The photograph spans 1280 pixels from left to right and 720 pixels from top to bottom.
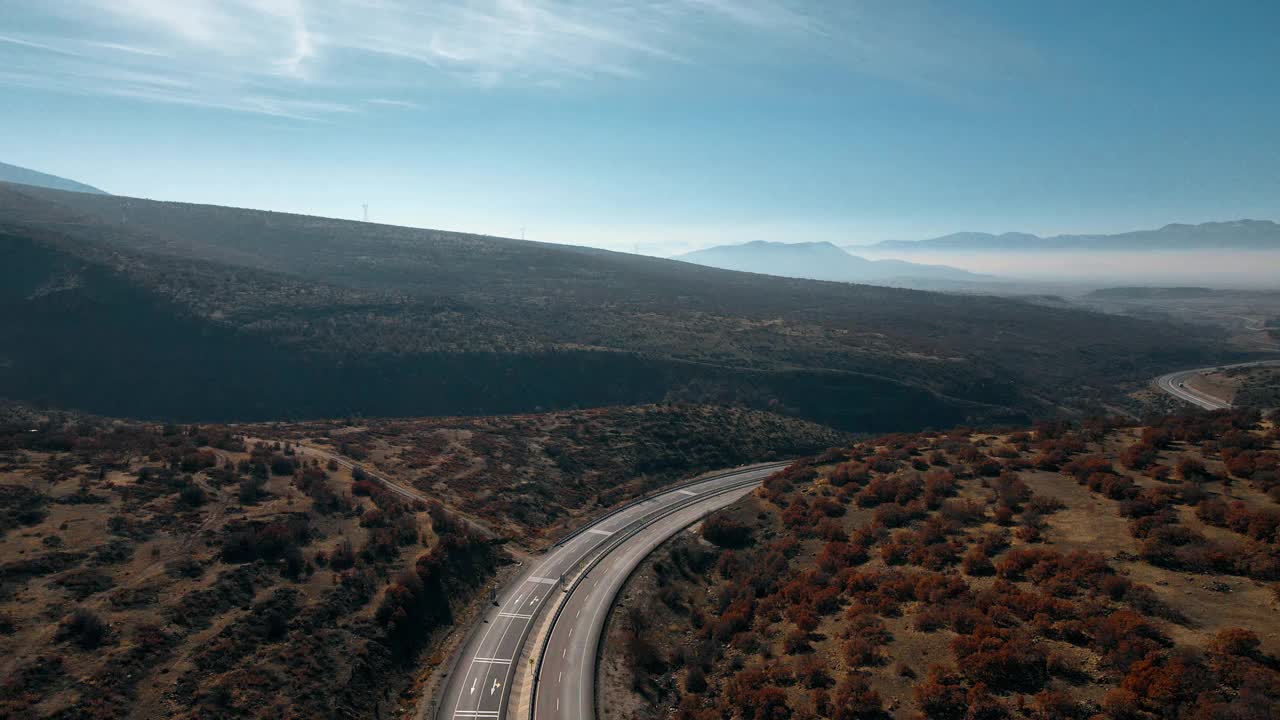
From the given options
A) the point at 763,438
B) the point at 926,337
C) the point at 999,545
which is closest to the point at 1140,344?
the point at 926,337

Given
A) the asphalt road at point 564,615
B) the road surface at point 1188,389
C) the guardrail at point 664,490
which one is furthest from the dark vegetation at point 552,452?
the road surface at point 1188,389

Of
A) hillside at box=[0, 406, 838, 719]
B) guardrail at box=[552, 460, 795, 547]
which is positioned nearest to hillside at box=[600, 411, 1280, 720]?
guardrail at box=[552, 460, 795, 547]

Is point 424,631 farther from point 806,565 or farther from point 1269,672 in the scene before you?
point 1269,672

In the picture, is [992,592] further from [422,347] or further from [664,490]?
[422,347]

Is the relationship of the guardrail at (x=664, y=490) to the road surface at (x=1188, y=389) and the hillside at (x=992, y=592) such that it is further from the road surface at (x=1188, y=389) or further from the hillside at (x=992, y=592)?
the road surface at (x=1188, y=389)

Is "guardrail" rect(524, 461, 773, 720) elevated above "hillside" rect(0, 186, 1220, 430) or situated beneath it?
situated beneath

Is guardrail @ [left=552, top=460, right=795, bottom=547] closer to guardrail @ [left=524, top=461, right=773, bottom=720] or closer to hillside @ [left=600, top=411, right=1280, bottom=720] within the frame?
guardrail @ [left=524, top=461, right=773, bottom=720]
